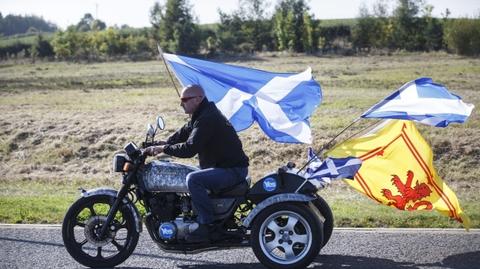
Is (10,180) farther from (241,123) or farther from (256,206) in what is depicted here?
(256,206)

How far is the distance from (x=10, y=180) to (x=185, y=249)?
9291 mm

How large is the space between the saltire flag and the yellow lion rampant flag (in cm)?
35

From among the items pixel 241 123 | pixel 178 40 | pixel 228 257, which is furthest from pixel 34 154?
pixel 178 40

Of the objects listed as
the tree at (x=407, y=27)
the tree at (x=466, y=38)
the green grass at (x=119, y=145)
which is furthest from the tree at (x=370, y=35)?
the green grass at (x=119, y=145)

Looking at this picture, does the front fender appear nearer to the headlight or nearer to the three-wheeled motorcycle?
the three-wheeled motorcycle

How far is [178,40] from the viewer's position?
6856cm

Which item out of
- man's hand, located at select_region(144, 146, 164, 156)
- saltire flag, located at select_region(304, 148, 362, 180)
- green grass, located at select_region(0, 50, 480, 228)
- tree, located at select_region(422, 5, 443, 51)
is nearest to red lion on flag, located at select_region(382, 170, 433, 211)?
saltire flag, located at select_region(304, 148, 362, 180)

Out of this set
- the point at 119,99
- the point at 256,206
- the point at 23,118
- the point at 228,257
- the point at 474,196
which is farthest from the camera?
the point at 119,99

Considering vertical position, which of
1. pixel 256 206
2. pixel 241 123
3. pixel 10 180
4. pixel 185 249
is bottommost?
pixel 10 180

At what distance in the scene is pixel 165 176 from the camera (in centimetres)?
688

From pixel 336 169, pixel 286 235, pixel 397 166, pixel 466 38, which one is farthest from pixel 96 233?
pixel 466 38

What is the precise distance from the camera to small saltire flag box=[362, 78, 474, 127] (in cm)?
712

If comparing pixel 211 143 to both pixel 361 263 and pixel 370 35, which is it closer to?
pixel 361 263

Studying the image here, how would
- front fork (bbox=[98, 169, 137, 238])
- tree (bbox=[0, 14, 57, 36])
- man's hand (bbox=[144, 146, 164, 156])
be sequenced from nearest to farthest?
man's hand (bbox=[144, 146, 164, 156]) → front fork (bbox=[98, 169, 137, 238]) → tree (bbox=[0, 14, 57, 36])
